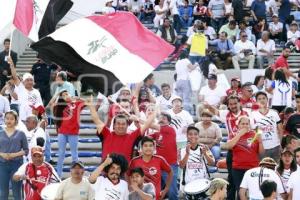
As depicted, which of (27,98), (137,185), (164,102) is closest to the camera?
(137,185)

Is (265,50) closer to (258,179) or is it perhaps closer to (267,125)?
(267,125)

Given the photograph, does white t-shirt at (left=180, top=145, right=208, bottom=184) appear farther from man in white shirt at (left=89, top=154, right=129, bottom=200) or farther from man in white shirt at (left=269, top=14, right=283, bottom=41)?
man in white shirt at (left=269, top=14, right=283, bottom=41)

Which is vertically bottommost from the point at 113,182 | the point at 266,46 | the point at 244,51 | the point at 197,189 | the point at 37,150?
the point at 197,189

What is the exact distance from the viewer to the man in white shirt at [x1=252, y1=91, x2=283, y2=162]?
57.2ft

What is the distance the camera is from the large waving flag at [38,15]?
1540cm

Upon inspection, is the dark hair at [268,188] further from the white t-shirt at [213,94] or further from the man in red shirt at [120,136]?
the white t-shirt at [213,94]

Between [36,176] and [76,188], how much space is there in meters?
1.05

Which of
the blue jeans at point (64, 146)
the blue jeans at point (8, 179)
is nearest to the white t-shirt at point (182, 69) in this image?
the blue jeans at point (64, 146)

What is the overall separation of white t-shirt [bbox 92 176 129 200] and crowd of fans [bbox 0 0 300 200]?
0.05ft

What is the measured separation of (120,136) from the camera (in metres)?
15.4

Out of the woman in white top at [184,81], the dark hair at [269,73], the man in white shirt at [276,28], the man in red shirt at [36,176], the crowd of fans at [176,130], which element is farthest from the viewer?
the man in white shirt at [276,28]

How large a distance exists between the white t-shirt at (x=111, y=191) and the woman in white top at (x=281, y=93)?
6.00 metres

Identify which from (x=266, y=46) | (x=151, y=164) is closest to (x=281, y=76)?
(x=266, y=46)

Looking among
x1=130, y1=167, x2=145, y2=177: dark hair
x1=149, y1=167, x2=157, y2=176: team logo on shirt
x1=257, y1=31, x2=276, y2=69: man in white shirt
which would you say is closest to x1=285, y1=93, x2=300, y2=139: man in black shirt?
x1=149, y1=167, x2=157, y2=176: team logo on shirt
